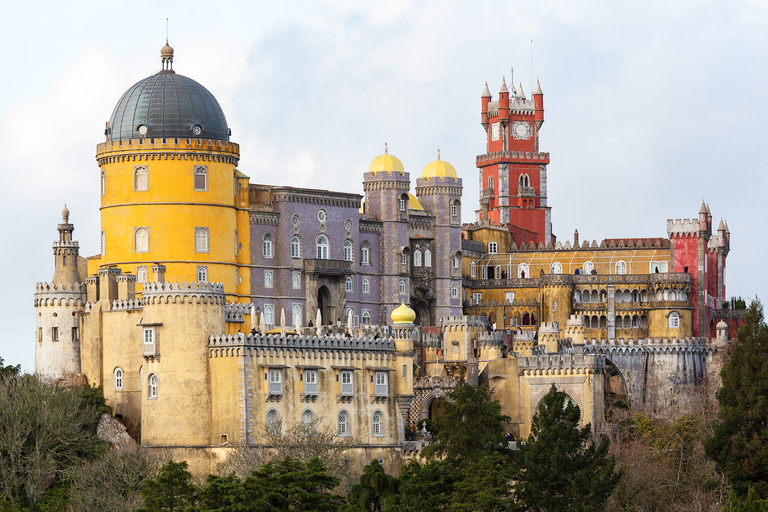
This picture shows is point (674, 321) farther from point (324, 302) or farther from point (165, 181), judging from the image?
point (165, 181)

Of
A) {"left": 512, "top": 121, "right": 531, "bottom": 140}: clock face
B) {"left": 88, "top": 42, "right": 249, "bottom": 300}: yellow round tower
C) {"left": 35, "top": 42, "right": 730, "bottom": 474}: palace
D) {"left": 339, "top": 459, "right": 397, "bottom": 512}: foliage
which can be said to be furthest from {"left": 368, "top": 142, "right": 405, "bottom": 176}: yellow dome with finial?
{"left": 339, "top": 459, "right": 397, "bottom": 512}: foliage

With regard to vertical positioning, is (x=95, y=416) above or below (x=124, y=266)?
below

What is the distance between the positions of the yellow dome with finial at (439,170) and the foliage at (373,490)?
52.2 meters

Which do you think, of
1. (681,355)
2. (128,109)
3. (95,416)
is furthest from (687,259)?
(95,416)

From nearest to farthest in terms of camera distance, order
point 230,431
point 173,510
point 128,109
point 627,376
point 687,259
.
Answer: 1. point 173,510
2. point 230,431
3. point 128,109
4. point 627,376
5. point 687,259

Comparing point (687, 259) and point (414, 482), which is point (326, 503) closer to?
point (414, 482)

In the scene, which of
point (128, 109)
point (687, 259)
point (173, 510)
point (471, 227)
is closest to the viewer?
point (173, 510)

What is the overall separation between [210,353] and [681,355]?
147ft

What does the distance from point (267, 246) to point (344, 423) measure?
22992 mm

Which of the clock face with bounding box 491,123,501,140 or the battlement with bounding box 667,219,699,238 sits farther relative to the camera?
the clock face with bounding box 491,123,501,140

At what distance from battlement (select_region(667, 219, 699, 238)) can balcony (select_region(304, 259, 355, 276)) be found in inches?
1108

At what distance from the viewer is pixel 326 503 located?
76.4 m

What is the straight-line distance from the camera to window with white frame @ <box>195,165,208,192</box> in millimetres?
106375

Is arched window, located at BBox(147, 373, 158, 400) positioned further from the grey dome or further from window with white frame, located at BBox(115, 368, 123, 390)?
the grey dome
